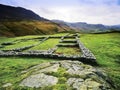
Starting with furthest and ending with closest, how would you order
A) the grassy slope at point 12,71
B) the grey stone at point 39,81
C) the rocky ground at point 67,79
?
the grassy slope at point 12,71
the grey stone at point 39,81
the rocky ground at point 67,79

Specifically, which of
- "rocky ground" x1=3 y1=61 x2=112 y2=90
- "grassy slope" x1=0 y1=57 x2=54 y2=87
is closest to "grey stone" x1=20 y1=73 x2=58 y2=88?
"rocky ground" x1=3 y1=61 x2=112 y2=90

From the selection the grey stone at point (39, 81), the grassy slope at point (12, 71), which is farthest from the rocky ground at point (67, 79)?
the grassy slope at point (12, 71)

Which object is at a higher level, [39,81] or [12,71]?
[39,81]

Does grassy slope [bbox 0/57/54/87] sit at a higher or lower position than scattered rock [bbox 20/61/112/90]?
lower

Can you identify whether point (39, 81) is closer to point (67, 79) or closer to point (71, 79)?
point (67, 79)

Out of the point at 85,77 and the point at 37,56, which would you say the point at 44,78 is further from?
the point at 37,56

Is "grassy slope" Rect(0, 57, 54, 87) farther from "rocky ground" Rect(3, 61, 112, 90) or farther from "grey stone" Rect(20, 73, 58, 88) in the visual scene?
"rocky ground" Rect(3, 61, 112, 90)

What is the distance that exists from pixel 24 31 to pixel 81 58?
2390 inches

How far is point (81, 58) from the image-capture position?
48.9ft

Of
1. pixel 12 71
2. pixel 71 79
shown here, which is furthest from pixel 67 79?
pixel 12 71

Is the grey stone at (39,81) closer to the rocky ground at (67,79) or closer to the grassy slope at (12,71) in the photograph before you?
the rocky ground at (67,79)

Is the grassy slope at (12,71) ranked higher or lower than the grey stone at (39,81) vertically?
lower

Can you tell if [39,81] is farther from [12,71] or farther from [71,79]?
[12,71]

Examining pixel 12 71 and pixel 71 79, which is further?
pixel 12 71
